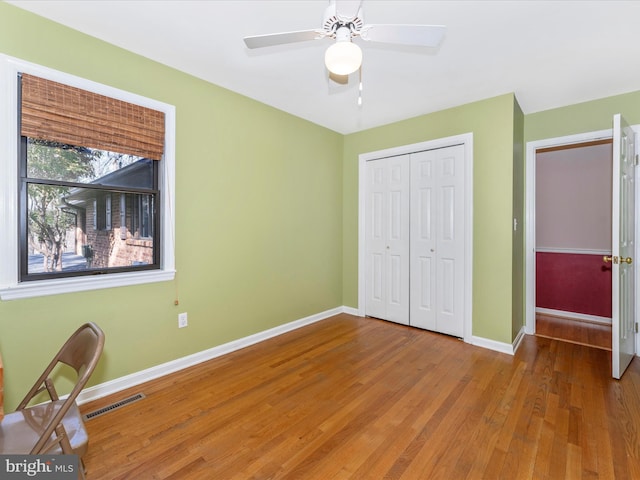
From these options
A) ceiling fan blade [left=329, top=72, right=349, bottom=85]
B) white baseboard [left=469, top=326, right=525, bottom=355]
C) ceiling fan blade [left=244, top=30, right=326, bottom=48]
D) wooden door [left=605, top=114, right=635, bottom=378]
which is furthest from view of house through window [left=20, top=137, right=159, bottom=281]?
wooden door [left=605, top=114, right=635, bottom=378]

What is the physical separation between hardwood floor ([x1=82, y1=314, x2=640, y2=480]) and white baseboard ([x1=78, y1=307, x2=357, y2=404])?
0.09 meters

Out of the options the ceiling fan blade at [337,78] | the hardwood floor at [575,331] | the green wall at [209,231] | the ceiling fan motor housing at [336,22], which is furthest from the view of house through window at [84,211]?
the hardwood floor at [575,331]

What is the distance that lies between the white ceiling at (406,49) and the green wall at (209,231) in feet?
0.60

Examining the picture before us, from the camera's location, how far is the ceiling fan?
57.8 inches

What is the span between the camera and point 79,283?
2.16m

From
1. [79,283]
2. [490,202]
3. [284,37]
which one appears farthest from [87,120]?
[490,202]

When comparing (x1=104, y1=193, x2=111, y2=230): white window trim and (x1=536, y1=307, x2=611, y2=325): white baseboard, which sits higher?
(x1=104, y1=193, x2=111, y2=230): white window trim

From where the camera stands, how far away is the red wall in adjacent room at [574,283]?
4.03m

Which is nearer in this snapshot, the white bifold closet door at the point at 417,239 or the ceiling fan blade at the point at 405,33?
the ceiling fan blade at the point at 405,33

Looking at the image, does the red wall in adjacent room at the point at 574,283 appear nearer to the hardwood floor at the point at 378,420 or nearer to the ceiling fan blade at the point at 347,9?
the hardwood floor at the point at 378,420

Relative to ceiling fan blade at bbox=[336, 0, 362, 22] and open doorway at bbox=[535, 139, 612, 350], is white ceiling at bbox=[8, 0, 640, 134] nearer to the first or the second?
ceiling fan blade at bbox=[336, 0, 362, 22]

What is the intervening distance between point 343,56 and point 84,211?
210 centimetres

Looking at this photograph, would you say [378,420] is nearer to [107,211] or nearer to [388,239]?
[388,239]

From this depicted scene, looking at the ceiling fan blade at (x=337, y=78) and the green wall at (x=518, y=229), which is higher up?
the ceiling fan blade at (x=337, y=78)
